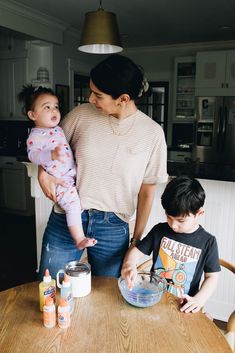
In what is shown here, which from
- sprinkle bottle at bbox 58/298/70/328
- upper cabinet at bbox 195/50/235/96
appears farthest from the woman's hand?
upper cabinet at bbox 195/50/235/96

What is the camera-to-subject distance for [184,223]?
1.37 meters

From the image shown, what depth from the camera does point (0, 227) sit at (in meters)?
4.51

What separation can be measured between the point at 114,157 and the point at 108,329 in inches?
26.2

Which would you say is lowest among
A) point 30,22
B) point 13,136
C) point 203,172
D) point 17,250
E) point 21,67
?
point 17,250

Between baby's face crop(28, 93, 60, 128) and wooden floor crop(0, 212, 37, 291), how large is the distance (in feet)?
5.89

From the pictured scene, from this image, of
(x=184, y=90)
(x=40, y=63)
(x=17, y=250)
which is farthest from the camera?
(x=184, y=90)

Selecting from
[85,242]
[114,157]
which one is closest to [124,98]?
[114,157]

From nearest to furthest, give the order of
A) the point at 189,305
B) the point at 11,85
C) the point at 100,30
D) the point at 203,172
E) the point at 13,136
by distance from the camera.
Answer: the point at 189,305
the point at 203,172
the point at 100,30
the point at 11,85
the point at 13,136

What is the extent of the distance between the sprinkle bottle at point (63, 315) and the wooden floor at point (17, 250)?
1941mm

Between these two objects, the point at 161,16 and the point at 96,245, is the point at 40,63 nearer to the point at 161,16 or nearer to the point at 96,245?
the point at 161,16

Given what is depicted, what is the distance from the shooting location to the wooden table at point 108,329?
3.27 ft

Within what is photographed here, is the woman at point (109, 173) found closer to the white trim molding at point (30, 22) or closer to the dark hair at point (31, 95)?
the dark hair at point (31, 95)

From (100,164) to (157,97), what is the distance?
5221 millimetres

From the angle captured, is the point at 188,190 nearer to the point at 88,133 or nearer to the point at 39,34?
the point at 88,133
